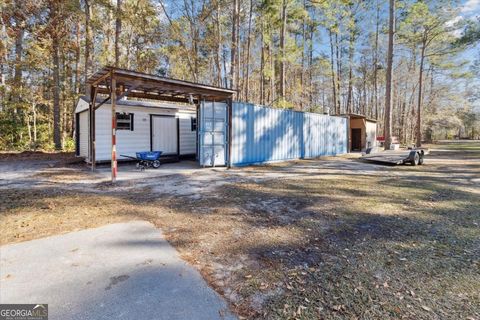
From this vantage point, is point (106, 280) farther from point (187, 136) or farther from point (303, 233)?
point (187, 136)

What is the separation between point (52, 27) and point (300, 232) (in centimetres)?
1664

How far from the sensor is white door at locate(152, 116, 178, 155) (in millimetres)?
10609

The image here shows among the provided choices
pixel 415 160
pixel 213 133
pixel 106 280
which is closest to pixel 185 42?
pixel 213 133

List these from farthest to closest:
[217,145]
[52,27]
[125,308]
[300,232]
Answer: [52,27]
[217,145]
[300,232]
[125,308]

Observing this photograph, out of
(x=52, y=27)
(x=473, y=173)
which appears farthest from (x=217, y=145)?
(x=52, y=27)

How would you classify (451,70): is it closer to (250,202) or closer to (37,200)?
(250,202)

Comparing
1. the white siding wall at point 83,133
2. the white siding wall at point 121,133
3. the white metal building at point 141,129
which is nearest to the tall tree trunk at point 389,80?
the white metal building at point 141,129

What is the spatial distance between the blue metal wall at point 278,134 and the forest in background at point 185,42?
6.35 feet

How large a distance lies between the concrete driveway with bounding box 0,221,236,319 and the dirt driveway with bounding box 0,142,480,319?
0.20m

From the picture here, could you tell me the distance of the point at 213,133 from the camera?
9219mm

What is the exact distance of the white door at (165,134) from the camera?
34.8 ft

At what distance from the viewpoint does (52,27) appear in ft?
43.4

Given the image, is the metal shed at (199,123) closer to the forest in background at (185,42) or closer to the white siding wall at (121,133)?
the white siding wall at (121,133)

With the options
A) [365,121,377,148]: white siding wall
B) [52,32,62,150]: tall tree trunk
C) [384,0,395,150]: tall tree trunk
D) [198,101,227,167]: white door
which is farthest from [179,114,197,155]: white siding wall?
[365,121,377,148]: white siding wall
